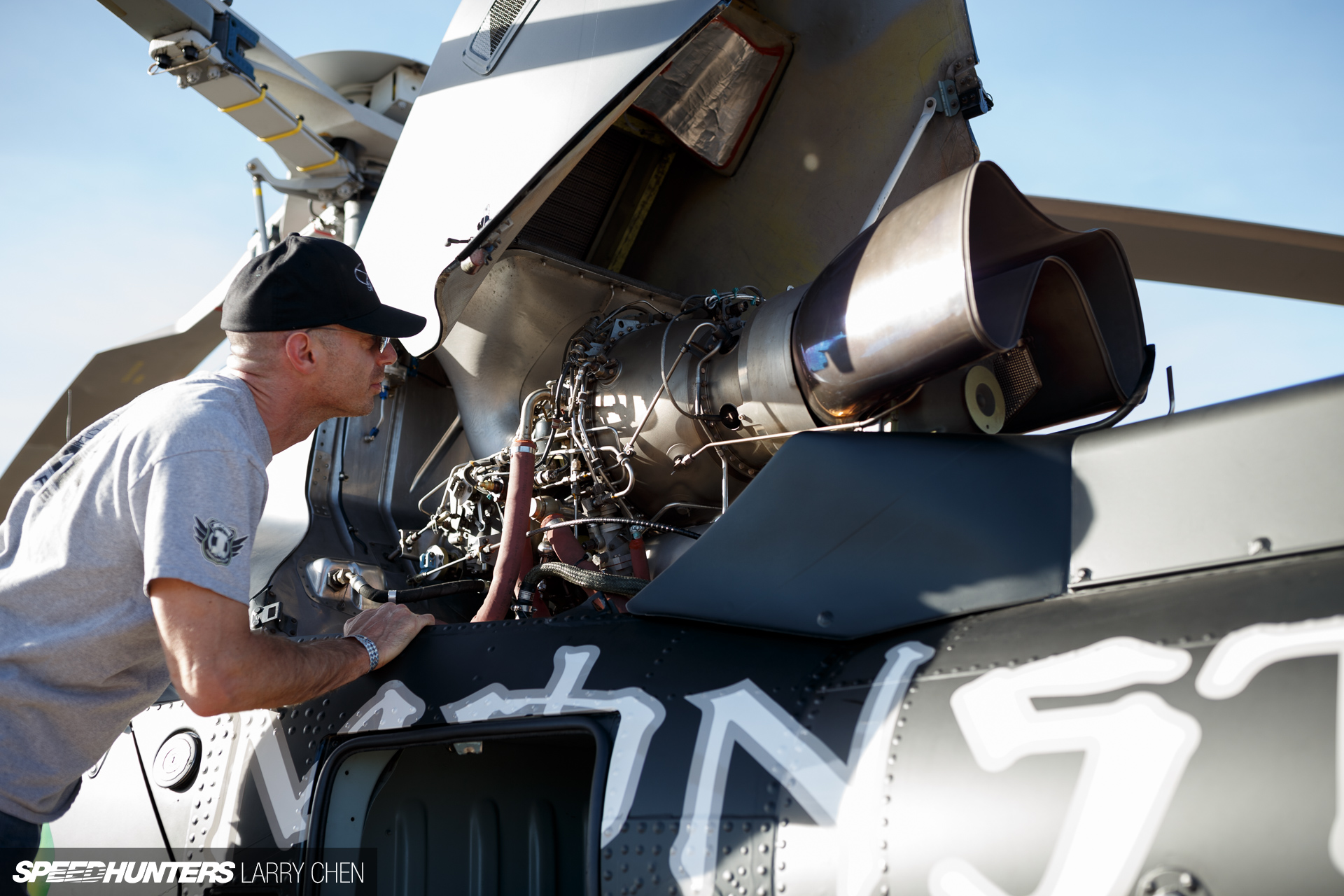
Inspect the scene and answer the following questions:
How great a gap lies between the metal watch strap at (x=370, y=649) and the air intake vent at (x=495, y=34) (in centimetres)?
221

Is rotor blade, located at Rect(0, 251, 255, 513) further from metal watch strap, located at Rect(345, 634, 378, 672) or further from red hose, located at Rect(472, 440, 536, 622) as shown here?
metal watch strap, located at Rect(345, 634, 378, 672)

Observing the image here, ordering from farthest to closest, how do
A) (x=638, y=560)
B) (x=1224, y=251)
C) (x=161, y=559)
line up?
(x=1224, y=251) < (x=638, y=560) < (x=161, y=559)

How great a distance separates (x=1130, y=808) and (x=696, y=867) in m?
0.78

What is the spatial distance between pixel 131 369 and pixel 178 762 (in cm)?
473

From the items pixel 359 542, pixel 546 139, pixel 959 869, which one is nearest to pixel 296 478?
pixel 359 542

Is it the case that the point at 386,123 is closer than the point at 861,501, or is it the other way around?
the point at 861,501

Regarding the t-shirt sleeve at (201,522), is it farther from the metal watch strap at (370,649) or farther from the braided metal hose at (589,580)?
the braided metal hose at (589,580)

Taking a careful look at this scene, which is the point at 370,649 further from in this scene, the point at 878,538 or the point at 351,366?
the point at 878,538

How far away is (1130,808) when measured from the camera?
1.33 meters

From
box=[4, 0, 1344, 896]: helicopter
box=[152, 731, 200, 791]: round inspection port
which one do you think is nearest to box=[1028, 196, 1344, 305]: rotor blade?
box=[4, 0, 1344, 896]: helicopter

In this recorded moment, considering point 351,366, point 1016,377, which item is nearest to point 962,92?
point 1016,377

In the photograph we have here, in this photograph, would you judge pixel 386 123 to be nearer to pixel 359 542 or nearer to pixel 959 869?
pixel 359 542

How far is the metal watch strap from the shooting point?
2.33 metres

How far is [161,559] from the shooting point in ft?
5.81
